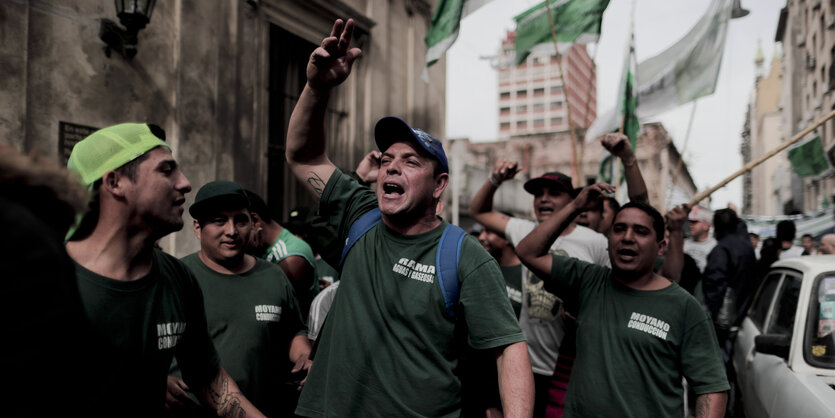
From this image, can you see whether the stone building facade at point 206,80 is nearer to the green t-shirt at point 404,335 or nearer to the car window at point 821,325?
the green t-shirt at point 404,335

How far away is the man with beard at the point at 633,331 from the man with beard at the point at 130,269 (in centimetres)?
187

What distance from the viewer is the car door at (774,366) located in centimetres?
336

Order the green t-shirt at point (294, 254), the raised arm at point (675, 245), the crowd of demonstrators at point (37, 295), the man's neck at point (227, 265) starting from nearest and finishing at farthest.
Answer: the crowd of demonstrators at point (37, 295) < the man's neck at point (227, 265) < the raised arm at point (675, 245) < the green t-shirt at point (294, 254)

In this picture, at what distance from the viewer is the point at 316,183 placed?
8.31 feet

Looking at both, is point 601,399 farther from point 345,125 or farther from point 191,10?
point 345,125

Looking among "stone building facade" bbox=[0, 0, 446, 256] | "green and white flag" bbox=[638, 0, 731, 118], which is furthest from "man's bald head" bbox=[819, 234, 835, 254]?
"stone building facade" bbox=[0, 0, 446, 256]

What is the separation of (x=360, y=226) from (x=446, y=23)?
16.1 ft

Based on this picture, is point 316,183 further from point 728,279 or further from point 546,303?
point 728,279

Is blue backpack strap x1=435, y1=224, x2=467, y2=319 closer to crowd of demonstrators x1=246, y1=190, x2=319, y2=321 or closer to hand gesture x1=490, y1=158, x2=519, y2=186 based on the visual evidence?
hand gesture x1=490, y1=158, x2=519, y2=186

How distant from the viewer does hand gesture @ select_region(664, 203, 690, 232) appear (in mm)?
3791

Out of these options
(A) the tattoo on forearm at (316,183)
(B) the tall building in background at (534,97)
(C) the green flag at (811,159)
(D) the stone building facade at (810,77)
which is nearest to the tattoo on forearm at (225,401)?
(A) the tattoo on forearm at (316,183)

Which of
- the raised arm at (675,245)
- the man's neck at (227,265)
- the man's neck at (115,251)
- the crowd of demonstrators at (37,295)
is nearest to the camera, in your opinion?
the crowd of demonstrators at (37,295)

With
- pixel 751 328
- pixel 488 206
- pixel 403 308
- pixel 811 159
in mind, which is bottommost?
pixel 751 328

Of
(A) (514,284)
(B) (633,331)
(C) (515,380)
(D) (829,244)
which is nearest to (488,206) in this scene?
(A) (514,284)
